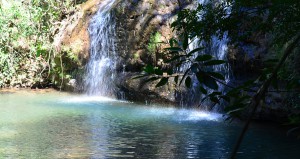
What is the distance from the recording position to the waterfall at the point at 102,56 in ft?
42.2

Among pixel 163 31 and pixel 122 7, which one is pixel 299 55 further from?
pixel 122 7

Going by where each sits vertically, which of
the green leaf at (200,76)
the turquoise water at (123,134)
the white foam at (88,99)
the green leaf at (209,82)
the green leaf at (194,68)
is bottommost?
the turquoise water at (123,134)

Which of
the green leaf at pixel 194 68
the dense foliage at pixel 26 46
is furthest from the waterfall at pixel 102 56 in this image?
the green leaf at pixel 194 68

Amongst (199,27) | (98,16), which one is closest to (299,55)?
(199,27)

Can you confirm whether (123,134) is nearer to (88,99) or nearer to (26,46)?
(88,99)

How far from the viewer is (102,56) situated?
13188 mm

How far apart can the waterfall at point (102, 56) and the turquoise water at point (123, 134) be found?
2.01 meters

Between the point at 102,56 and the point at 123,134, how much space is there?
5972 mm

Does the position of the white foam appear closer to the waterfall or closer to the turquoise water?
the waterfall

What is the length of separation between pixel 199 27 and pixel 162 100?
24.9ft

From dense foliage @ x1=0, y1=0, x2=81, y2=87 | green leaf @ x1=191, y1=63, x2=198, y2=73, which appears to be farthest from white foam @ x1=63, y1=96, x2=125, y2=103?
green leaf @ x1=191, y1=63, x2=198, y2=73

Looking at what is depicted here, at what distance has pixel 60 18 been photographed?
51.2 ft

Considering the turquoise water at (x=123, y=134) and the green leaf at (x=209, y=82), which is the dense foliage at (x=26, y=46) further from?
the green leaf at (x=209, y=82)

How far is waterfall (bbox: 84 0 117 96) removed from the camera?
12867 millimetres
